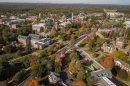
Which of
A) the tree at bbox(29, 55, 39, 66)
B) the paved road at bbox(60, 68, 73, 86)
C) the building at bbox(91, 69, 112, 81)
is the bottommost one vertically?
the paved road at bbox(60, 68, 73, 86)

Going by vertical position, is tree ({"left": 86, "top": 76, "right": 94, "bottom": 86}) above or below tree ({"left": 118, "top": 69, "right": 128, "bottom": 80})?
above

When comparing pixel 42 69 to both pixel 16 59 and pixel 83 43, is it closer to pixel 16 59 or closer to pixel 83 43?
pixel 16 59

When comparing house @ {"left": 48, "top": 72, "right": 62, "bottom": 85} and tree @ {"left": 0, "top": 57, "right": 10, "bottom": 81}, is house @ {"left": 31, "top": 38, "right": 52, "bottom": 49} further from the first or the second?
house @ {"left": 48, "top": 72, "right": 62, "bottom": 85}

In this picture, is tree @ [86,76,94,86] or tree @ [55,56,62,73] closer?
tree @ [86,76,94,86]

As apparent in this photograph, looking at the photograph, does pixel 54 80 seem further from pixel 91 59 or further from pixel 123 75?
pixel 91 59

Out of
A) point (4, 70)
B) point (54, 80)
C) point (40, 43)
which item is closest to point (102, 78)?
point (54, 80)

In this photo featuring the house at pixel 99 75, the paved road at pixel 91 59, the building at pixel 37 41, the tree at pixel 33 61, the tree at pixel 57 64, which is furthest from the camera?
the building at pixel 37 41

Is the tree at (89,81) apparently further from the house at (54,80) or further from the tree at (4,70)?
the tree at (4,70)

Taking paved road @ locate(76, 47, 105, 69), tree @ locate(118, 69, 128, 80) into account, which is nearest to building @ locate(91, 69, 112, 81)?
tree @ locate(118, 69, 128, 80)

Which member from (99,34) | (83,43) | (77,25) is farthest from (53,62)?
(77,25)

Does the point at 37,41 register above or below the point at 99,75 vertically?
above

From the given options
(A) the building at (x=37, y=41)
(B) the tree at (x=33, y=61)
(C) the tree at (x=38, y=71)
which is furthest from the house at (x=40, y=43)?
(C) the tree at (x=38, y=71)
